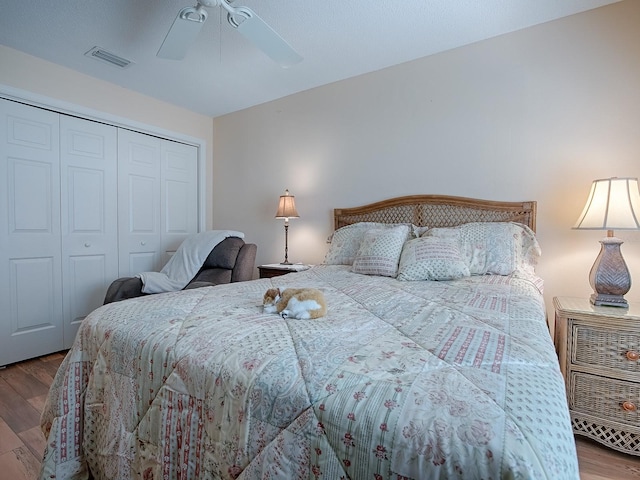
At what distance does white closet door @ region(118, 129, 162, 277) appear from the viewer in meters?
3.26

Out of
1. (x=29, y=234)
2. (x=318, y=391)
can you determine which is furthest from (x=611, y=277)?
(x=29, y=234)

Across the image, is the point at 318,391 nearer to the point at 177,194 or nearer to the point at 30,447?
the point at 30,447

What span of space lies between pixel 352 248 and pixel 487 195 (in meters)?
1.08

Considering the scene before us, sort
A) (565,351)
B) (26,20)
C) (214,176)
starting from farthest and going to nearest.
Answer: (214,176) < (26,20) < (565,351)

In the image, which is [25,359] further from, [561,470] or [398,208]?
[561,470]

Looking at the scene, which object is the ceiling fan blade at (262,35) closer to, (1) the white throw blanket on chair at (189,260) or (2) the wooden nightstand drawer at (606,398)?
(1) the white throw blanket on chair at (189,260)

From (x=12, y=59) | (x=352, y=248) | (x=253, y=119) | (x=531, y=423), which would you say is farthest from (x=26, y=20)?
(x=531, y=423)

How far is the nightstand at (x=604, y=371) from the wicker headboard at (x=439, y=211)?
31.7 inches

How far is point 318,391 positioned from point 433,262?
1.49 metres

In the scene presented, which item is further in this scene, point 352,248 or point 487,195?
point 352,248

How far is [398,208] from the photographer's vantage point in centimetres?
277

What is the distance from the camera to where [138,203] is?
339cm

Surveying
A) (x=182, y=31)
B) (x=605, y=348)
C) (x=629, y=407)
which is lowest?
(x=629, y=407)

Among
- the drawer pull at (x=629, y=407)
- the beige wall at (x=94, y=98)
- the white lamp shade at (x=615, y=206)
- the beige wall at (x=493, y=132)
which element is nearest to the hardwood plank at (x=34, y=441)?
the beige wall at (x=493, y=132)
